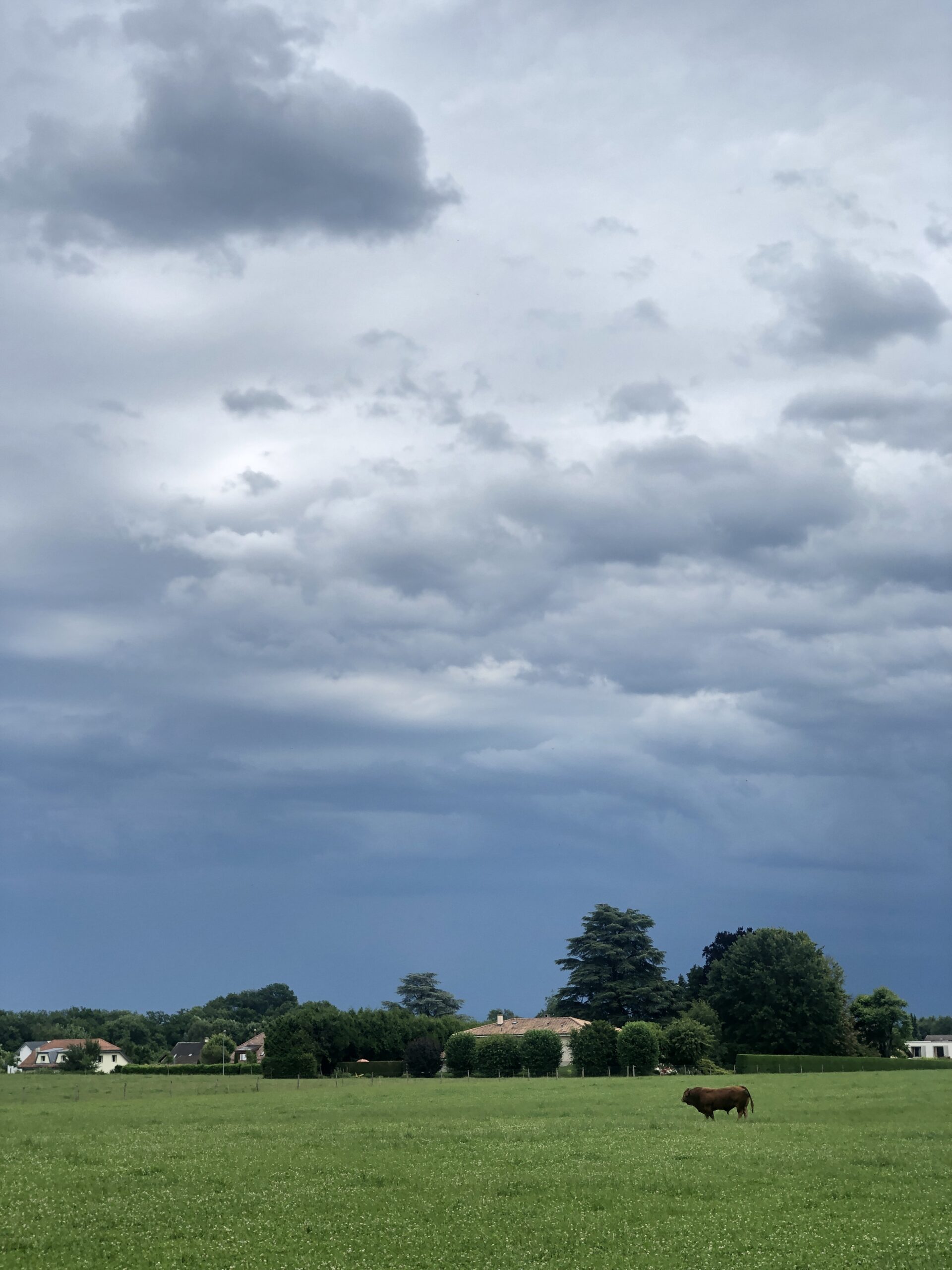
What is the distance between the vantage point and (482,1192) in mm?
23797

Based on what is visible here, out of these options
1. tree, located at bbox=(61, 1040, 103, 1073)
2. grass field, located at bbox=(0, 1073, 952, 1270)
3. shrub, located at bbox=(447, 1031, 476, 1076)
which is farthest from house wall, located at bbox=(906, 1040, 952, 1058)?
grass field, located at bbox=(0, 1073, 952, 1270)

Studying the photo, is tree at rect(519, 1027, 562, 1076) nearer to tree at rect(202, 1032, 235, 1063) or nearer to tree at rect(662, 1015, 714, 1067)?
tree at rect(662, 1015, 714, 1067)

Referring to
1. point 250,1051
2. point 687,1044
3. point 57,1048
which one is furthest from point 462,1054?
point 57,1048

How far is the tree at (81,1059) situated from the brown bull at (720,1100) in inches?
4259

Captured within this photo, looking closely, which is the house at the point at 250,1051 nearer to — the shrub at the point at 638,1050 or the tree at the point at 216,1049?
the tree at the point at 216,1049

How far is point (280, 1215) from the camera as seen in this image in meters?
21.4

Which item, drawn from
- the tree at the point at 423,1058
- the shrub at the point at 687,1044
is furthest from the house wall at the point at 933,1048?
the tree at the point at 423,1058

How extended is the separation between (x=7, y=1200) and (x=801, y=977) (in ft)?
348

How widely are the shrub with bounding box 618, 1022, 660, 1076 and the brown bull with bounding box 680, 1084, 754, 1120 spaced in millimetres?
56686

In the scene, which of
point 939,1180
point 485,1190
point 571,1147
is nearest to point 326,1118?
point 571,1147

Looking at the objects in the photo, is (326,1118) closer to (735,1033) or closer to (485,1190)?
(485,1190)

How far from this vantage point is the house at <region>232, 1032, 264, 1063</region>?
153 metres

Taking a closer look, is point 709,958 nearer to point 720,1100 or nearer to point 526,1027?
point 526,1027

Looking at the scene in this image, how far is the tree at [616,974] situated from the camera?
122 meters
